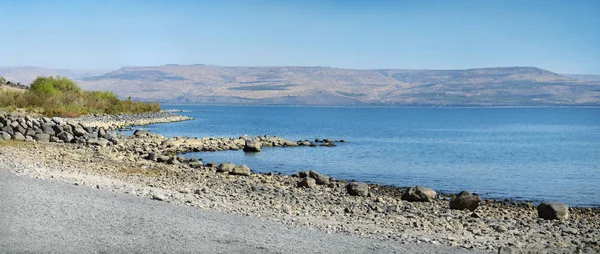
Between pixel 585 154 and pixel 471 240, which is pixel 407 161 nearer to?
pixel 585 154

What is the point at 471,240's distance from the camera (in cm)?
1324

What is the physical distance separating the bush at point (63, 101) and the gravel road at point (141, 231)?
51.1m

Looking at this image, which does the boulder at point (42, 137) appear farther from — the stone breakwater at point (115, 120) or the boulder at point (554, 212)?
the boulder at point (554, 212)

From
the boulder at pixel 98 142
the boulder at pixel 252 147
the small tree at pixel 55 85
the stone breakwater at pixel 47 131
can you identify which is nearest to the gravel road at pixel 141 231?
the stone breakwater at pixel 47 131

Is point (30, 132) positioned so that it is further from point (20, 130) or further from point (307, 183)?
point (307, 183)

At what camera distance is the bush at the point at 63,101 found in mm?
65875

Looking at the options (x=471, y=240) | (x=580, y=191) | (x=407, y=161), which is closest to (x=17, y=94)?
(x=407, y=161)

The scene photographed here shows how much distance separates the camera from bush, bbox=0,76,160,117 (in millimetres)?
65875

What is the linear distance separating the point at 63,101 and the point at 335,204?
64.2 m

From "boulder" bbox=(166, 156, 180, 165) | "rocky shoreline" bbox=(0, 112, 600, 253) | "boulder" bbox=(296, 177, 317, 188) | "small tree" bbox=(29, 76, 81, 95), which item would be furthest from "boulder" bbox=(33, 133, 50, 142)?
"small tree" bbox=(29, 76, 81, 95)

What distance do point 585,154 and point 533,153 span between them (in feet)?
13.8

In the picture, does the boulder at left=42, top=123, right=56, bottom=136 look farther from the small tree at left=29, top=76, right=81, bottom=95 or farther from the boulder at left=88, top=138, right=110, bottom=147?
the small tree at left=29, top=76, right=81, bottom=95

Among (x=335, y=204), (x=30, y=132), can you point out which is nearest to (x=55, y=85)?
(x=30, y=132)

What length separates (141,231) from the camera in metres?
11.8
